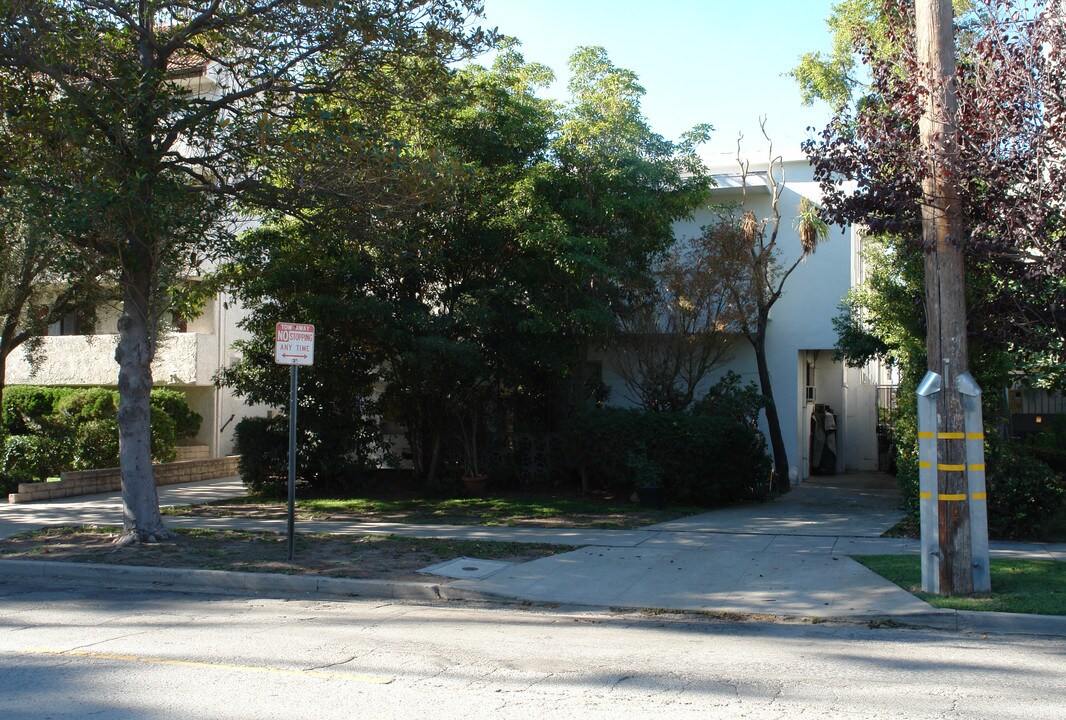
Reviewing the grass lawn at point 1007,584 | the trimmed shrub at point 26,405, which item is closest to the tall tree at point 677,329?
the grass lawn at point 1007,584

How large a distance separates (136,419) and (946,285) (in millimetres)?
10289

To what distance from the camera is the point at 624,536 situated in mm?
13273

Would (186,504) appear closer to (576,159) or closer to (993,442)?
(576,159)

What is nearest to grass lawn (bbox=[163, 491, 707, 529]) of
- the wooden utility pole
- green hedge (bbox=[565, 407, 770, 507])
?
green hedge (bbox=[565, 407, 770, 507])

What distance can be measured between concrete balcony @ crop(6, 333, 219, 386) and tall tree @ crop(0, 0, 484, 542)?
1017 cm

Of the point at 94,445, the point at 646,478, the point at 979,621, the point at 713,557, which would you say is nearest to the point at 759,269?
the point at 646,478

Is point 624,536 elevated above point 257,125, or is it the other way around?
point 257,125

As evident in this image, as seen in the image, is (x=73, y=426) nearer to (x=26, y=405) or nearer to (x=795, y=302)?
(x=26, y=405)

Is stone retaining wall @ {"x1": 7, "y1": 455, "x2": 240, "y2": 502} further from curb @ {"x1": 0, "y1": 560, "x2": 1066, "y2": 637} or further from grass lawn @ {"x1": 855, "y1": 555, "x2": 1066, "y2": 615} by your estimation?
grass lawn @ {"x1": 855, "y1": 555, "x2": 1066, "y2": 615}

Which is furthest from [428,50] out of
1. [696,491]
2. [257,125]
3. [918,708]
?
[918,708]

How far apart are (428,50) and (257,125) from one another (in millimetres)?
2794

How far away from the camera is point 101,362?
25.0 meters

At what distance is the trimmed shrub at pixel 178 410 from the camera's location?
2234 centimetres

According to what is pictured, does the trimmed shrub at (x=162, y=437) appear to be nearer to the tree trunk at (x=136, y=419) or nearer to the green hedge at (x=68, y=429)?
the green hedge at (x=68, y=429)
